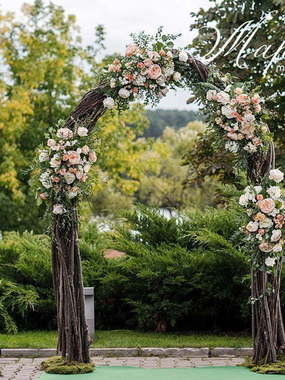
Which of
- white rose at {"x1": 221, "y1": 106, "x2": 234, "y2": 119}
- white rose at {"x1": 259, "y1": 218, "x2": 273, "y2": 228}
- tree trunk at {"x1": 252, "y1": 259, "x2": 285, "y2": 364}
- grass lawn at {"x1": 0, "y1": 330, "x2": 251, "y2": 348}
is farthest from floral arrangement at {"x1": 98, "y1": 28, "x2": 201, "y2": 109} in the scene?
grass lawn at {"x1": 0, "y1": 330, "x2": 251, "y2": 348}

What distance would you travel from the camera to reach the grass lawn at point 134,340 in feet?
26.0

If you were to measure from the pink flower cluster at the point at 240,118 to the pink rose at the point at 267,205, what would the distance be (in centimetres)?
52

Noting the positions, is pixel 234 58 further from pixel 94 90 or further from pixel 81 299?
pixel 81 299

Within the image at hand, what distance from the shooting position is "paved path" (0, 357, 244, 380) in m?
6.94

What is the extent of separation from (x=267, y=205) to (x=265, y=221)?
0.13 m

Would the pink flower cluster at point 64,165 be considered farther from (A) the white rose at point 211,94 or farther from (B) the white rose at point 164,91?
(A) the white rose at point 211,94

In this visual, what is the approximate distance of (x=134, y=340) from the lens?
8188mm

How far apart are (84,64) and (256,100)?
17831 millimetres

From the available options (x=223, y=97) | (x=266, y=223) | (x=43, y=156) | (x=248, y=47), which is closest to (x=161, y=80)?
(x=223, y=97)

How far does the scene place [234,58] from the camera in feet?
36.3

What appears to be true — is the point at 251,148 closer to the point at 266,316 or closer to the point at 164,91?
the point at 164,91

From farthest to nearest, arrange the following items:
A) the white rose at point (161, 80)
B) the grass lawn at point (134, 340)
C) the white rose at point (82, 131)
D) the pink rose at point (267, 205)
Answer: the grass lawn at point (134, 340), the white rose at point (161, 80), the white rose at point (82, 131), the pink rose at point (267, 205)

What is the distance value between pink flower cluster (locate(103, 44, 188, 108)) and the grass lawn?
2.66 metres

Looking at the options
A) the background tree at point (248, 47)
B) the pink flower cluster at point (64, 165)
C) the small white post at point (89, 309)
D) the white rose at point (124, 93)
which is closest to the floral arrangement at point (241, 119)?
the white rose at point (124, 93)
